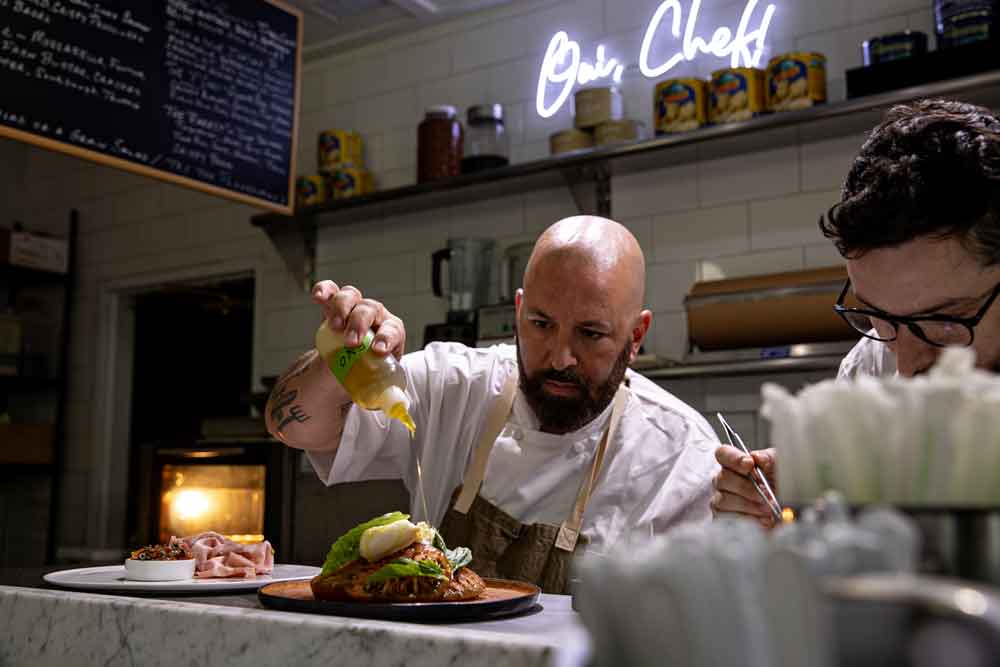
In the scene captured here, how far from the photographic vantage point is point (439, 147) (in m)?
4.12

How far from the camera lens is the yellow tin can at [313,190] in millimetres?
4512

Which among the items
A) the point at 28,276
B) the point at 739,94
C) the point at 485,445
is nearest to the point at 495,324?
the point at 739,94

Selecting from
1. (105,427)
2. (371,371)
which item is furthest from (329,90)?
(371,371)

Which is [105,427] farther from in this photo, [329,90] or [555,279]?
[555,279]

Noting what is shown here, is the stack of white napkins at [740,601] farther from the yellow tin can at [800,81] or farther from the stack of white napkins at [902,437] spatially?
the yellow tin can at [800,81]

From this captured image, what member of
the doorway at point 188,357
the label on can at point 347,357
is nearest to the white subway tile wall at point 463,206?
the doorway at point 188,357

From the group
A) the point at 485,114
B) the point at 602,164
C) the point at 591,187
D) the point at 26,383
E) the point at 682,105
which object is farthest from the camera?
the point at 26,383

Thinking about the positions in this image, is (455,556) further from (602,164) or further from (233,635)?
(602,164)

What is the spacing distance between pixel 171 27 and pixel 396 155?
1.40 m

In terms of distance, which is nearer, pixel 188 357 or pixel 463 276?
pixel 463 276

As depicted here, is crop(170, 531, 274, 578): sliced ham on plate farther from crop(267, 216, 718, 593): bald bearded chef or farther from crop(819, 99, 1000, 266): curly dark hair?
crop(819, 99, 1000, 266): curly dark hair

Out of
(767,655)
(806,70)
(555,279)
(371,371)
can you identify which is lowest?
(767,655)

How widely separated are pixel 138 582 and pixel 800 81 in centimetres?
272

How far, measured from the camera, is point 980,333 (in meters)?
1.39
